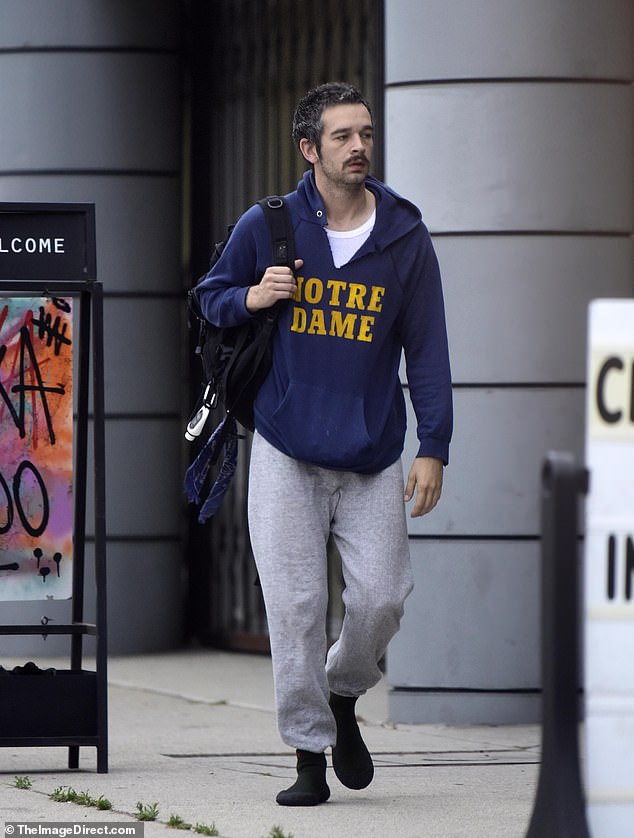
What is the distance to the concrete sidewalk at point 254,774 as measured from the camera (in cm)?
515

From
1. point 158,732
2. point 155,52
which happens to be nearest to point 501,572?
point 158,732

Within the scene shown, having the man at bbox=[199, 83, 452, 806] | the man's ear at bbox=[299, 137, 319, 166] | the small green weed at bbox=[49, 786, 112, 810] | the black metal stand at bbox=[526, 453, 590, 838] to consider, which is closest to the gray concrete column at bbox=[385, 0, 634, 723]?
the man at bbox=[199, 83, 452, 806]

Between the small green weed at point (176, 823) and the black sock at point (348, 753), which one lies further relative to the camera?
the black sock at point (348, 753)

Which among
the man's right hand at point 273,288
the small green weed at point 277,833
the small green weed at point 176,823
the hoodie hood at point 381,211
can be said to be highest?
the hoodie hood at point 381,211

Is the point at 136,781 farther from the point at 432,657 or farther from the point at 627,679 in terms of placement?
the point at 627,679

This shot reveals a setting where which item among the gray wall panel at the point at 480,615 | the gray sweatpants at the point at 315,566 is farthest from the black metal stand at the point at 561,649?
the gray wall panel at the point at 480,615

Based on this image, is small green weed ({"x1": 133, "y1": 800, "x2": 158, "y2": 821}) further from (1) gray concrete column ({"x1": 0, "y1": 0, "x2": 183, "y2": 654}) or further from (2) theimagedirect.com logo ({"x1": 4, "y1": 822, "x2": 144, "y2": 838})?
(1) gray concrete column ({"x1": 0, "y1": 0, "x2": 183, "y2": 654})

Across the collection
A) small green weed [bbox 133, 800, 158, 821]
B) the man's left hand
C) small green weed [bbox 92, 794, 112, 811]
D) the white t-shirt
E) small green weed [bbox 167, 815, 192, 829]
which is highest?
the white t-shirt

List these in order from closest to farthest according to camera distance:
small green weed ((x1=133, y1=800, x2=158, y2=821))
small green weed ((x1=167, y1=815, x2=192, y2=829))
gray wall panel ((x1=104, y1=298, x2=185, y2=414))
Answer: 1. small green weed ((x1=167, y1=815, x2=192, y2=829))
2. small green weed ((x1=133, y1=800, x2=158, y2=821))
3. gray wall panel ((x1=104, y1=298, x2=185, y2=414))

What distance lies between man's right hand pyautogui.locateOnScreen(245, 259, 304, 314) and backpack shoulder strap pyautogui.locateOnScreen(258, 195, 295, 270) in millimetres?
56

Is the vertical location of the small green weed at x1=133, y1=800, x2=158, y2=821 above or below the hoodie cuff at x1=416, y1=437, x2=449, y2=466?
below

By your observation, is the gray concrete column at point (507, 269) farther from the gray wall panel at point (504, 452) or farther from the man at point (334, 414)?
the man at point (334, 414)

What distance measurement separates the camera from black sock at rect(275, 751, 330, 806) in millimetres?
5391

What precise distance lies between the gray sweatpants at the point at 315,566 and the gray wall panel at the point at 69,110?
464 centimetres
